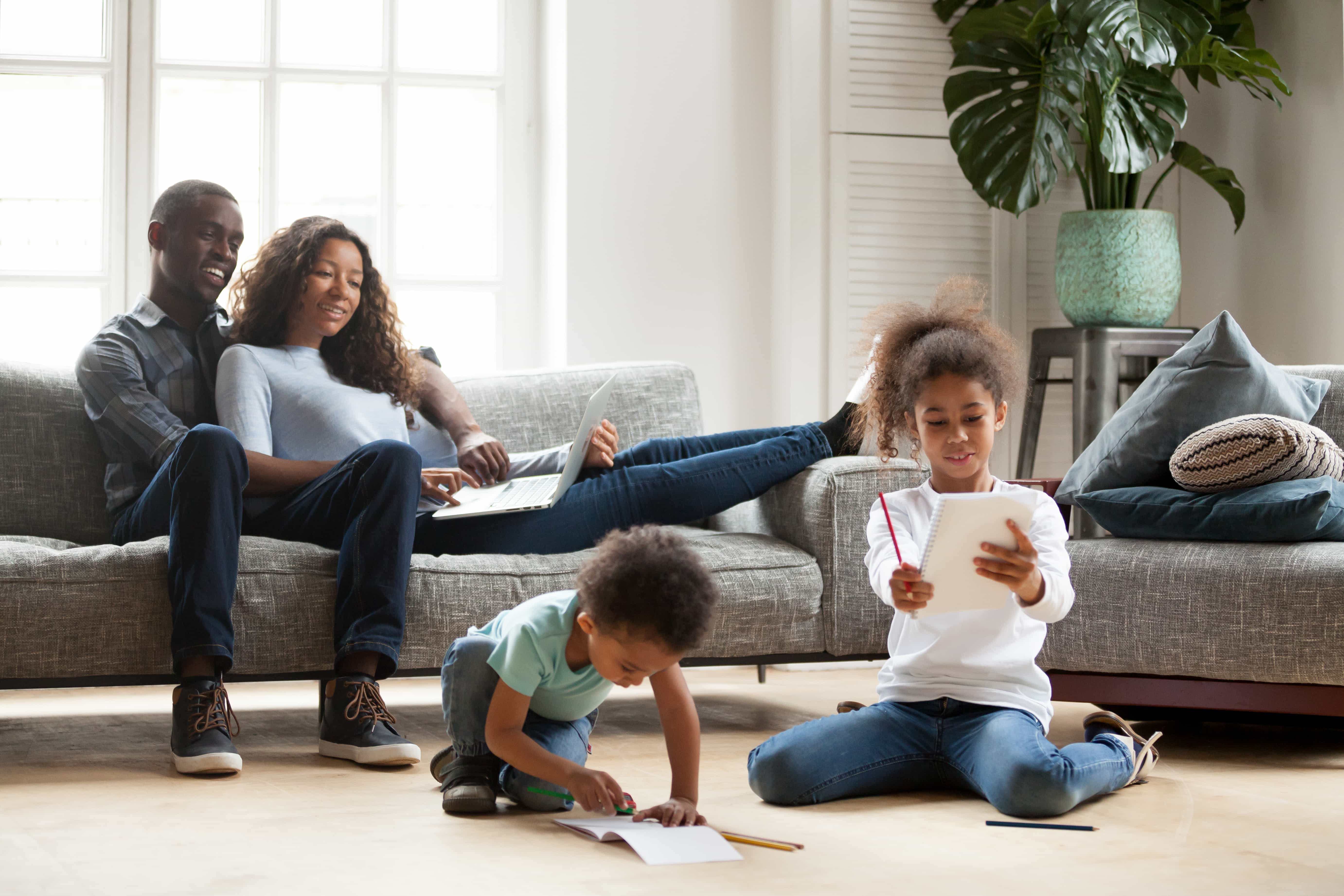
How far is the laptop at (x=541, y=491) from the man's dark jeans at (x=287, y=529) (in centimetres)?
16

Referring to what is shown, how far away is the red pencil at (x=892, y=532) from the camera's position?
1558 millimetres

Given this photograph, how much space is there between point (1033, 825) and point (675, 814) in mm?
439

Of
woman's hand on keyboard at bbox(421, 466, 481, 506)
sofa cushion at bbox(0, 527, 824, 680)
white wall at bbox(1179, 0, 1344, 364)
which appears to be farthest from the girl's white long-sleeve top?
white wall at bbox(1179, 0, 1344, 364)

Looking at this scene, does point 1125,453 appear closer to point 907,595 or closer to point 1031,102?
point 907,595

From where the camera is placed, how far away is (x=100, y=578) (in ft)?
6.43

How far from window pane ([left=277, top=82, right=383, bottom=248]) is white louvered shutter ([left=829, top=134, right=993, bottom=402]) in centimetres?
121

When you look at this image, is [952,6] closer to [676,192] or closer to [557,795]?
[676,192]

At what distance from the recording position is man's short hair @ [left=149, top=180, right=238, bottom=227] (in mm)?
2363

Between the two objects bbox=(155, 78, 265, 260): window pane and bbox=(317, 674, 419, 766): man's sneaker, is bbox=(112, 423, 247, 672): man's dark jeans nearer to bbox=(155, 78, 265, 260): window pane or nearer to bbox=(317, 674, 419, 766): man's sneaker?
bbox=(317, 674, 419, 766): man's sneaker

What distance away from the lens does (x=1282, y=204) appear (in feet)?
11.2

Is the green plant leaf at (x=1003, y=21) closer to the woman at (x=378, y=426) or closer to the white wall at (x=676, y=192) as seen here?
the white wall at (x=676, y=192)

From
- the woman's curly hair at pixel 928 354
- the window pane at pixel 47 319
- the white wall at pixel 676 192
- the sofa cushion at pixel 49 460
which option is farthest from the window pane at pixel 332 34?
the woman's curly hair at pixel 928 354

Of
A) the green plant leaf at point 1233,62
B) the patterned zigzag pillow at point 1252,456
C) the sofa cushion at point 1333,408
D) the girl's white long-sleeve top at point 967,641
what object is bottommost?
the girl's white long-sleeve top at point 967,641

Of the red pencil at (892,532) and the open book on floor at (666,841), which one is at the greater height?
the red pencil at (892,532)
